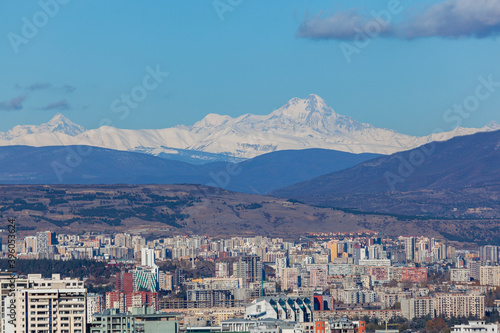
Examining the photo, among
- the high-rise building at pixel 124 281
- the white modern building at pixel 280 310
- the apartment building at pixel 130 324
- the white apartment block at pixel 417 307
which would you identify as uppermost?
the apartment building at pixel 130 324

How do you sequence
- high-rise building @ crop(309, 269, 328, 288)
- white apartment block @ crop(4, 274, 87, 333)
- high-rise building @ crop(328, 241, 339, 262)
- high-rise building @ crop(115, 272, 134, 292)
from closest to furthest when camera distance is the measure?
white apartment block @ crop(4, 274, 87, 333), high-rise building @ crop(115, 272, 134, 292), high-rise building @ crop(309, 269, 328, 288), high-rise building @ crop(328, 241, 339, 262)

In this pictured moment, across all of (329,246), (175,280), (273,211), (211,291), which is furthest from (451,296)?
(273,211)

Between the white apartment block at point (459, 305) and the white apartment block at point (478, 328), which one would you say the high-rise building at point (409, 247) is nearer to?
the white apartment block at point (459, 305)

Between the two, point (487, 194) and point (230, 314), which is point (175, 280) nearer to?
point (230, 314)

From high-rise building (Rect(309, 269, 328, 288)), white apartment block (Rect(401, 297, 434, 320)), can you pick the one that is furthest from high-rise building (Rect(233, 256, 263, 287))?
white apartment block (Rect(401, 297, 434, 320))

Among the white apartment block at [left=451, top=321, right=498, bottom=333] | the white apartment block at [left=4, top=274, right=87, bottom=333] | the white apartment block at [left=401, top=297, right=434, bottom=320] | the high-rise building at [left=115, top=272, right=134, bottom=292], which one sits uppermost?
the white apartment block at [left=4, top=274, right=87, bottom=333]

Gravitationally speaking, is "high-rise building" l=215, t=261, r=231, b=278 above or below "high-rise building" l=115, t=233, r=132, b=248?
below

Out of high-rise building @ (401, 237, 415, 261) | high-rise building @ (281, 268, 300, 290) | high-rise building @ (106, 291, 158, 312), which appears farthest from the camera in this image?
high-rise building @ (401, 237, 415, 261)

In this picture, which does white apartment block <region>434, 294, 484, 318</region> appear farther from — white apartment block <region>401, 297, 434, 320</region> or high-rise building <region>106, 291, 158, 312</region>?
high-rise building <region>106, 291, 158, 312</region>

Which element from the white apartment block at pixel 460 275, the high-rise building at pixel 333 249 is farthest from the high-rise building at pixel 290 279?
the high-rise building at pixel 333 249
